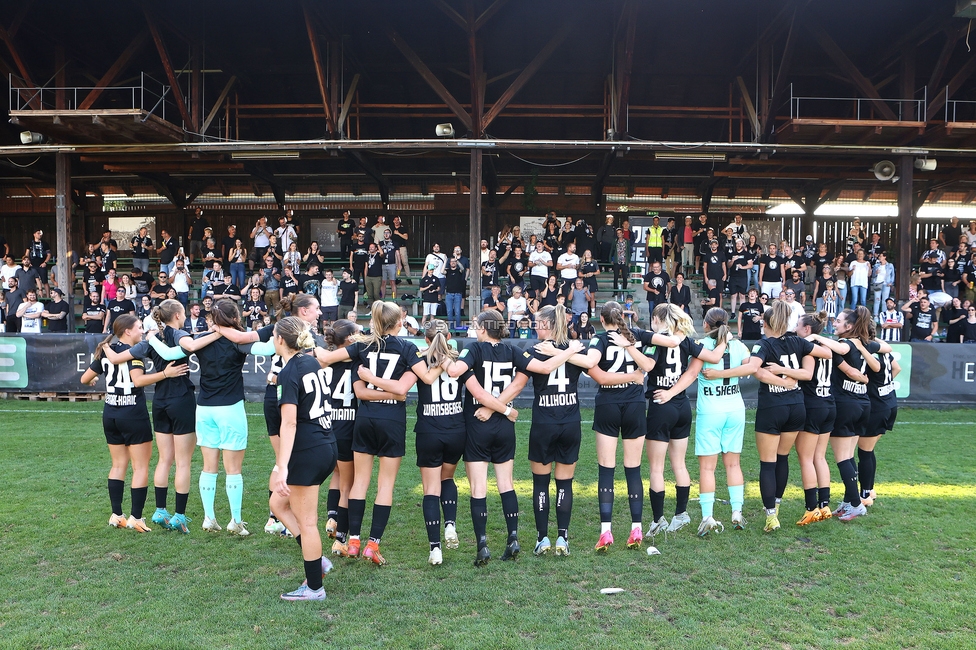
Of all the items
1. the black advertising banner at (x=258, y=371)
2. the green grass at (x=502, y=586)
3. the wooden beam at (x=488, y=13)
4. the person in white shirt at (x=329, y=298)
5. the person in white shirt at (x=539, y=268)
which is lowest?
the green grass at (x=502, y=586)

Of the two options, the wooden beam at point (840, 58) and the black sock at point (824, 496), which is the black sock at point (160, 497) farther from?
the wooden beam at point (840, 58)

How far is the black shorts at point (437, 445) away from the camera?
17.9ft

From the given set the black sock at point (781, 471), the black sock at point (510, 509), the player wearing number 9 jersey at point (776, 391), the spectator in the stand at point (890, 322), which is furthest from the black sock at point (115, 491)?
the spectator in the stand at point (890, 322)

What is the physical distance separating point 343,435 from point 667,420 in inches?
111

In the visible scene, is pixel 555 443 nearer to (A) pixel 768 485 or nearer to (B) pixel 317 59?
(A) pixel 768 485

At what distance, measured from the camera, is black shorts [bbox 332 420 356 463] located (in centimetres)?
579

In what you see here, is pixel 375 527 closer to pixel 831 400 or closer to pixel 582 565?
pixel 582 565

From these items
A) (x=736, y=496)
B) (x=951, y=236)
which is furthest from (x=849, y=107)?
(x=736, y=496)

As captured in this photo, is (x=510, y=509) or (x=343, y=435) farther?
(x=343, y=435)

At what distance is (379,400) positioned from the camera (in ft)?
18.0

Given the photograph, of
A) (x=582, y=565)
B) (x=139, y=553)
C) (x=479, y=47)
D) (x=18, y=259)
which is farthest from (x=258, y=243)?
(x=582, y=565)

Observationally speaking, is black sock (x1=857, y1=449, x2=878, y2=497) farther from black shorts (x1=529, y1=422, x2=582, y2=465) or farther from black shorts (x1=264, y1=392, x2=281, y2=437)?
black shorts (x1=264, y1=392, x2=281, y2=437)

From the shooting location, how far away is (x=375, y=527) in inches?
219

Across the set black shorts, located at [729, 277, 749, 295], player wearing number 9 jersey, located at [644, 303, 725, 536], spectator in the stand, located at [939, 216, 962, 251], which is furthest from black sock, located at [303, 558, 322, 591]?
spectator in the stand, located at [939, 216, 962, 251]
